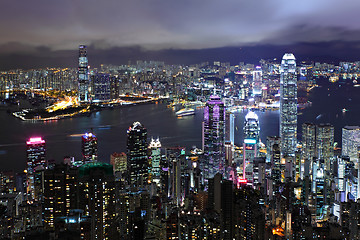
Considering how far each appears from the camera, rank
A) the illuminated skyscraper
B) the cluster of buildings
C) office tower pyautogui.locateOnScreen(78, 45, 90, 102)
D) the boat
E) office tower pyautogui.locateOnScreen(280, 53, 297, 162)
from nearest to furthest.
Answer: the cluster of buildings
the illuminated skyscraper
office tower pyautogui.locateOnScreen(280, 53, 297, 162)
the boat
office tower pyautogui.locateOnScreen(78, 45, 90, 102)


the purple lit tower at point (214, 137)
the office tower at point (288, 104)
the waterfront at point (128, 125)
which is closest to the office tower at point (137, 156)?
the waterfront at point (128, 125)

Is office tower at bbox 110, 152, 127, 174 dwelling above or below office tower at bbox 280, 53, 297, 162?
below

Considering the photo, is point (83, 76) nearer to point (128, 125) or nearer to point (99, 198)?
point (128, 125)

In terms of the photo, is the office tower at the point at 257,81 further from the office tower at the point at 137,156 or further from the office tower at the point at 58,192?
the office tower at the point at 58,192

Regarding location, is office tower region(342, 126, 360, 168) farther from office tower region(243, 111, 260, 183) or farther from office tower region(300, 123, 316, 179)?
office tower region(243, 111, 260, 183)

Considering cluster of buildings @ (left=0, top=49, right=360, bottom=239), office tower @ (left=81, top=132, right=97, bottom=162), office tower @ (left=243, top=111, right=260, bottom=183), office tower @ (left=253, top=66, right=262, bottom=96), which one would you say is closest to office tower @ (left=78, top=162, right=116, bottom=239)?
cluster of buildings @ (left=0, top=49, right=360, bottom=239)

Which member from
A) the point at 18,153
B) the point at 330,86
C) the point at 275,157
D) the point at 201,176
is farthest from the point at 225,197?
the point at 330,86
